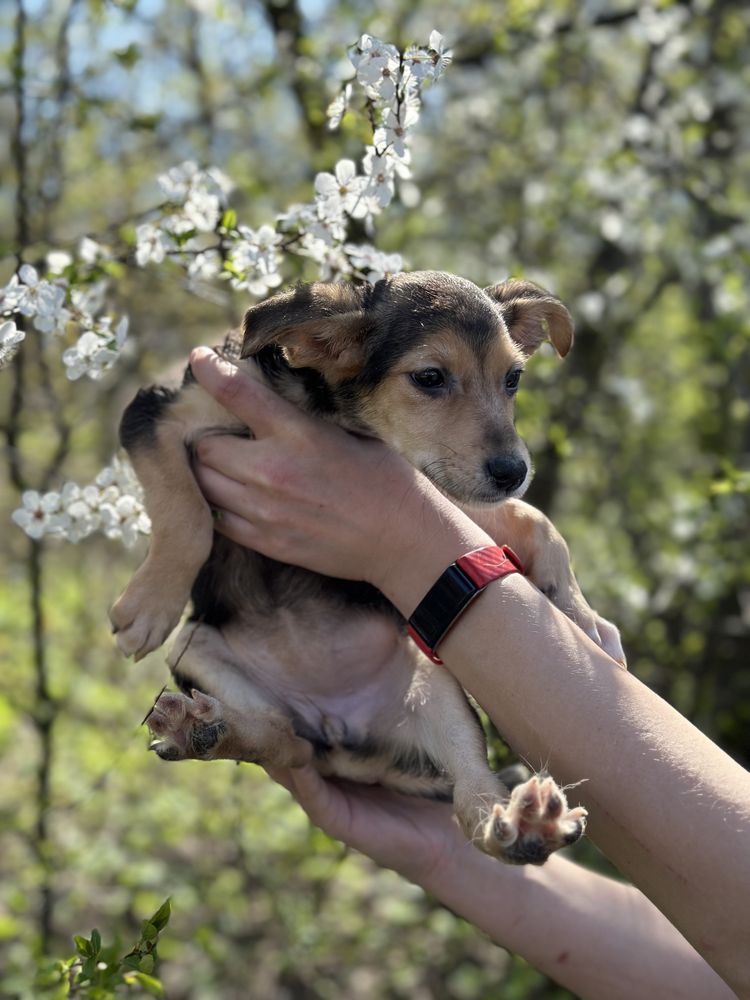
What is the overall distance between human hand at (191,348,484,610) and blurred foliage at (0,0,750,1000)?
1.29 m

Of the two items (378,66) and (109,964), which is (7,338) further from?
(109,964)

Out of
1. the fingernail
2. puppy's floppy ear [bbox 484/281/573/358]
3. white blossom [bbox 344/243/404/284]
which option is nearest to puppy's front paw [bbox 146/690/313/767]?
the fingernail

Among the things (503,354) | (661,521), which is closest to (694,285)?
(661,521)

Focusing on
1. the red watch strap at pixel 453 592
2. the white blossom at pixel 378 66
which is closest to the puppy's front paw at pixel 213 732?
the red watch strap at pixel 453 592

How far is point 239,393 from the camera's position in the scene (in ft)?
8.70

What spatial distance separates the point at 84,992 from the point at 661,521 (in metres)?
3.99

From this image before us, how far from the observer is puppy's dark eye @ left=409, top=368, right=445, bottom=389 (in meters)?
2.75

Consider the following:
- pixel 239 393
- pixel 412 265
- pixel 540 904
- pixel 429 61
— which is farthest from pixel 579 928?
pixel 412 265

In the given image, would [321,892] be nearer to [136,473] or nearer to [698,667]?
[698,667]

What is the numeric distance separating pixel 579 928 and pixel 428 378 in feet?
4.86

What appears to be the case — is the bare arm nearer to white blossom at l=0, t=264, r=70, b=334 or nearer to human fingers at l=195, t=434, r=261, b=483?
human fingers at l=195, t=434, r=261, b=483

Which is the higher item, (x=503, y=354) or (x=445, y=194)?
(x=503, y=354)

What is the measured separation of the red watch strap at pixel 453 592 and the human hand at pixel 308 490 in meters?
0.13

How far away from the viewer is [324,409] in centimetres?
288
